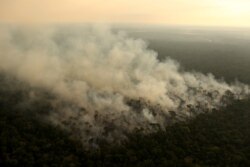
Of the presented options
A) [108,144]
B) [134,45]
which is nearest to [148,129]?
[108,144]

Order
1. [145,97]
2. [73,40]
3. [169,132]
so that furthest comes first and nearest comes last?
1. [73,40]
2. [145,97]
3. [169,132]

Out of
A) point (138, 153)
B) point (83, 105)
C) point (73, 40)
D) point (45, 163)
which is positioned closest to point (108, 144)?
point (138, 153)

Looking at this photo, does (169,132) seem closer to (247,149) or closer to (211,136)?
(211,136)

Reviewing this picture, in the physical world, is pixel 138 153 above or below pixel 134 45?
below

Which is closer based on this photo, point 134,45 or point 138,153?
point 138,153

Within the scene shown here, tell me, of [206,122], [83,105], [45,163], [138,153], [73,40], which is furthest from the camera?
[73,40]

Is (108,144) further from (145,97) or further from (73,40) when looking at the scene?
(73,40)
